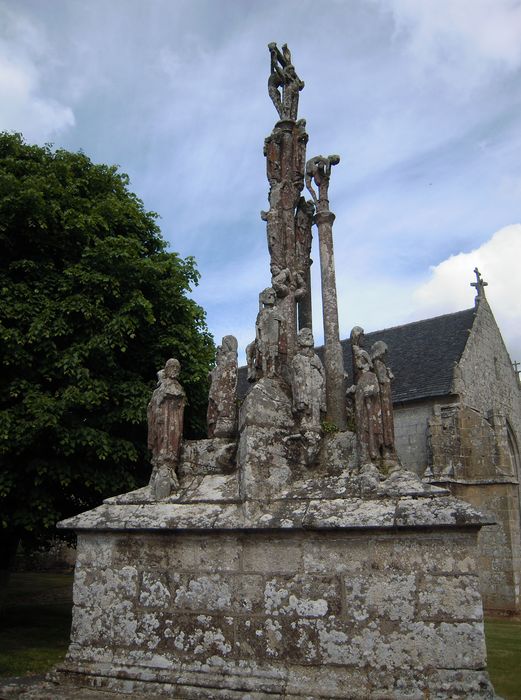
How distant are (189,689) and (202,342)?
8.26 m

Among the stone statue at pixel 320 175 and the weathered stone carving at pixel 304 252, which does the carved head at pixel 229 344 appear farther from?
the stone statue at pixel 320 175

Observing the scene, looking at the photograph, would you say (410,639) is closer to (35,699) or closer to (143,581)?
(143,581)

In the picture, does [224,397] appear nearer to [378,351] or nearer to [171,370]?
[171,370]

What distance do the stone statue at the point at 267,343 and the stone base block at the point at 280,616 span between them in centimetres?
196

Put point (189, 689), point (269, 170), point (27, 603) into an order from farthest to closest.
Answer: point (27, 603)
point (269, 170)
point (189, 689)

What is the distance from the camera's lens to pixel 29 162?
474 inches

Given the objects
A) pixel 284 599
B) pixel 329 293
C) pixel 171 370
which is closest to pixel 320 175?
pixel 329 293

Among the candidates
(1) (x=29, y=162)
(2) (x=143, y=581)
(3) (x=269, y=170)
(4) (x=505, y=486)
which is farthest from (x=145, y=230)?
(4) (x=505, y=486)

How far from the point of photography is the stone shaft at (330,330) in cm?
733

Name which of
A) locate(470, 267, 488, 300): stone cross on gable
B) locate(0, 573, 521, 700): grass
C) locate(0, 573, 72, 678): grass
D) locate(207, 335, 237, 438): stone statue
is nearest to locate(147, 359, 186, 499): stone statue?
locate(207, 335, 237, 438): stone statue

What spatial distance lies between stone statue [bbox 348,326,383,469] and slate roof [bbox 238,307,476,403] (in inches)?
496

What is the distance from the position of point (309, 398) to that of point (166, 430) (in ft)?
5.70

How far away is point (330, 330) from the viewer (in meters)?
8.00

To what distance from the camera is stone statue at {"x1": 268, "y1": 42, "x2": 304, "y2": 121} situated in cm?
867
